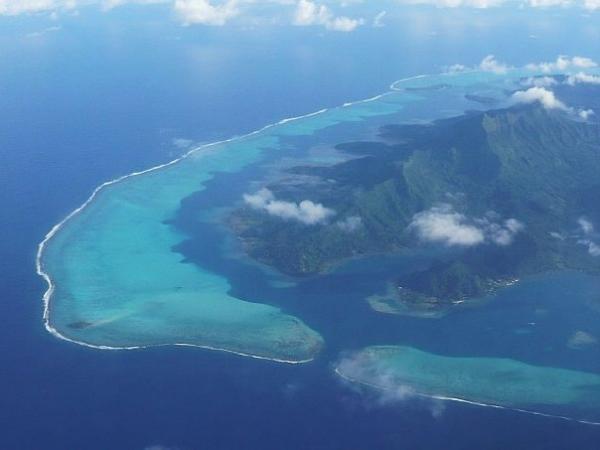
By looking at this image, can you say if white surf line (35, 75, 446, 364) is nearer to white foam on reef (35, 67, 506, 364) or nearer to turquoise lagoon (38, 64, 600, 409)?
white foam on reef (35, 67, 506, 364)

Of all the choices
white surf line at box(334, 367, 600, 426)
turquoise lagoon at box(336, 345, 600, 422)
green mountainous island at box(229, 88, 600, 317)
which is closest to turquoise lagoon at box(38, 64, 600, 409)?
turquoise lagoon at box(336, 345, 600, 422)

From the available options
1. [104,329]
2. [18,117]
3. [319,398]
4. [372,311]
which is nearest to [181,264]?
[104,329]

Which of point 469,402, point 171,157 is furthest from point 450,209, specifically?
point 171,157

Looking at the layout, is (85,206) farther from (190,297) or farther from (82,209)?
(190,297)

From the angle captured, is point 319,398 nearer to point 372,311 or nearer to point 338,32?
point 372,311

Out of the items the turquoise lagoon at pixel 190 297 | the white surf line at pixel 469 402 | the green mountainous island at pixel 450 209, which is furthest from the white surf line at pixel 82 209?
the green mountainous island at pixel 450 209

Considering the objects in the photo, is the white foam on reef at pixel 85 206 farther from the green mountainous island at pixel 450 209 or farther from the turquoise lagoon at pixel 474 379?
the green mountainous island at pixel 450 209
